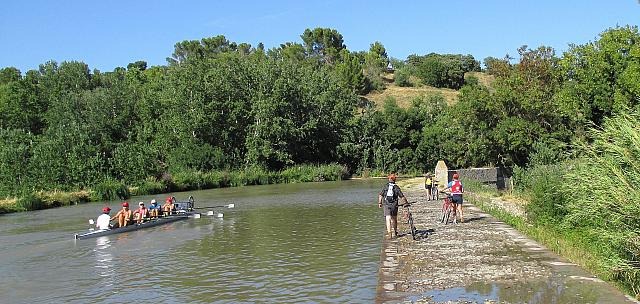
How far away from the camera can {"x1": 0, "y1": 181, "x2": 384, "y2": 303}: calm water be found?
12.7 meters

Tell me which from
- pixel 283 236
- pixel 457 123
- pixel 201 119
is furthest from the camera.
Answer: pixel 201 119

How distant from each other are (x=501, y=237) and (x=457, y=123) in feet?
120

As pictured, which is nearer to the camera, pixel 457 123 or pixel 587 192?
pixel 587 192

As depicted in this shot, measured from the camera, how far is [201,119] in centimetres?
6444

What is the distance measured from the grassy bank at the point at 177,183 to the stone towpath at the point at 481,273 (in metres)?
30.3

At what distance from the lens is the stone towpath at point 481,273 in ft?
29.8

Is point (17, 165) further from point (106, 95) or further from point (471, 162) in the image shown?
point (471, 162)

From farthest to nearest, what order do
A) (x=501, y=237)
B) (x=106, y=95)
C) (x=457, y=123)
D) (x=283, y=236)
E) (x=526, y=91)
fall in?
(x=106, y=95), (x=457, y=123), (x=526, y=91), (x=283, y=236), (x=501, y=237)

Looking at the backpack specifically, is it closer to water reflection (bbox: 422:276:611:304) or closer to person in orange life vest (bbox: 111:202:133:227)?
water reflection (bbox: 422:276:611:304)

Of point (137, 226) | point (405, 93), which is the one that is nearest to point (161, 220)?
point (137, 226)

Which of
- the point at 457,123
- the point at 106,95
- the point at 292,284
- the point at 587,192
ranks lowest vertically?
the point at 292,284

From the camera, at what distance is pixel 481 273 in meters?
10.9

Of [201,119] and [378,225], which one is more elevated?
[201,119]

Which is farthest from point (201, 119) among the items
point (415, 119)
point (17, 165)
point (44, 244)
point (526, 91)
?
point (44, 244)
